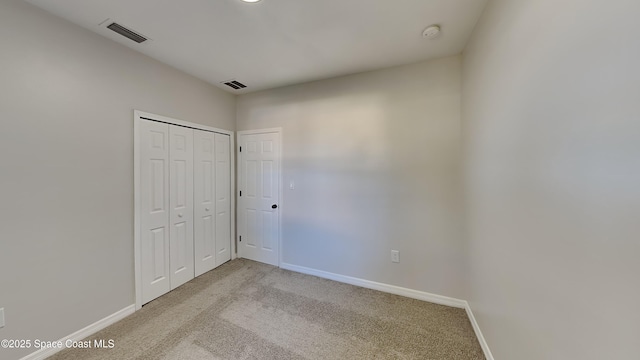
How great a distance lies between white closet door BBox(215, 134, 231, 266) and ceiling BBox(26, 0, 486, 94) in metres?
1.10

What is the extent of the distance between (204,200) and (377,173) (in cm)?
238

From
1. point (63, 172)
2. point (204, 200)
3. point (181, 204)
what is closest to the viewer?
point (63, 172)

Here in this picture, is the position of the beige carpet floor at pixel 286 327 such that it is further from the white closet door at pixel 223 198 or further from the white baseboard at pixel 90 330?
the white closet door at pixel 223 198

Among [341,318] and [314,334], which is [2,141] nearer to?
[314,334]

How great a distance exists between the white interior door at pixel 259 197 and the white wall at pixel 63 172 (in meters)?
1.39

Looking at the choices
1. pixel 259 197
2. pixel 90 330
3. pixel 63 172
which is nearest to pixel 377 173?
pixel 259 197

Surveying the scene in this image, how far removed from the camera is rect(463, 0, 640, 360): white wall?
62cm

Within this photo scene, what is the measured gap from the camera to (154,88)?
2395 mm

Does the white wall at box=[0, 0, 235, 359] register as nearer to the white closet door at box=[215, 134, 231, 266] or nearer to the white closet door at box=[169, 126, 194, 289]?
the white closet door at box=[169, 126, 194, 289]

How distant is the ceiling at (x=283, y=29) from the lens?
63.1 inches

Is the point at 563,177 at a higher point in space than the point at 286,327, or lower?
higher

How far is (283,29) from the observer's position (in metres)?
1.87

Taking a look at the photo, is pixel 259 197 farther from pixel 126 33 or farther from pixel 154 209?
pixel 126 33

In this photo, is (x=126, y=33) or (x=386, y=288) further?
(x=386, y=288)
